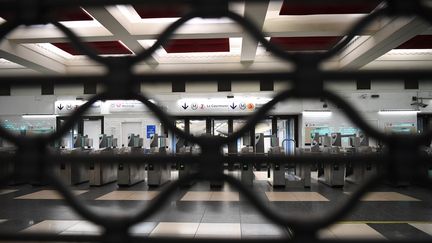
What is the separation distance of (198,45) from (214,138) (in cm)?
828

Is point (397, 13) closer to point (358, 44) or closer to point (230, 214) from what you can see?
point (230, 214)

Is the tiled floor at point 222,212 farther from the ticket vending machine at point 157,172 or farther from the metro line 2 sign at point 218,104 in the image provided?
the metro line 2 sign at point 218,104

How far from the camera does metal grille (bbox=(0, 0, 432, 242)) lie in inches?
22.7

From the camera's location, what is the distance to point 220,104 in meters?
11.6

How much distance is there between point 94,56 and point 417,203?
7422mm

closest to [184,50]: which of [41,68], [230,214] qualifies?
[41,68]

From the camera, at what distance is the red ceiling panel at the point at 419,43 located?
7625 millimetres

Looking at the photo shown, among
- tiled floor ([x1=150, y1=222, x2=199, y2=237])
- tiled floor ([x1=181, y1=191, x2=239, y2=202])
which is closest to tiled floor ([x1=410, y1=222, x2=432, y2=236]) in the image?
tiled floor ([x1=150, y1=222, x2=199, y2=237])

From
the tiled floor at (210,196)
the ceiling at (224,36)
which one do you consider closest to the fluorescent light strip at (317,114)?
the ceiling at (224,36)

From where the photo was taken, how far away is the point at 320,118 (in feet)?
39.3

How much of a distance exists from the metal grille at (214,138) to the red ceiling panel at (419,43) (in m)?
8.43

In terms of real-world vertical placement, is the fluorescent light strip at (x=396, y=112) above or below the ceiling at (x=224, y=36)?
below

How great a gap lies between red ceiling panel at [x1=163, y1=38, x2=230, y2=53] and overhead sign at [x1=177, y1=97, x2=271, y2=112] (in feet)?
8.64

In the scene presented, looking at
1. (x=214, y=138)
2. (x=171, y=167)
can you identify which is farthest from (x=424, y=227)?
(x=171, y=167)
